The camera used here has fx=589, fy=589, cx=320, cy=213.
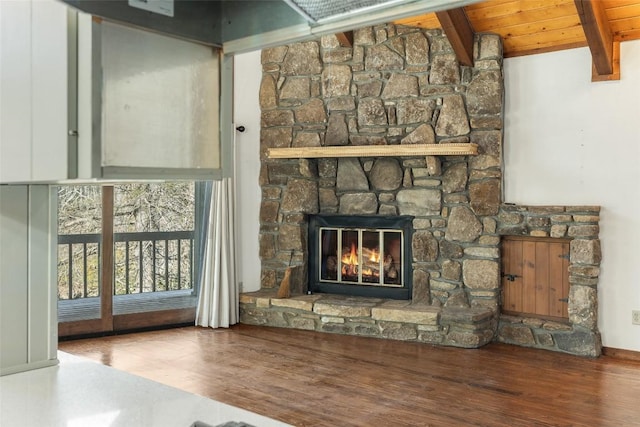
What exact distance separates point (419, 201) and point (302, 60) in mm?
1901

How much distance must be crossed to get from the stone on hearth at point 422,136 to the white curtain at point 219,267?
1.86 metres

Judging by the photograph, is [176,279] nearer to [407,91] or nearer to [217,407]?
[407,91]

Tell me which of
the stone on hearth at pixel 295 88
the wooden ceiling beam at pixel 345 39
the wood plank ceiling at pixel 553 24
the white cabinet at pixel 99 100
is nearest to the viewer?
the white cabinet at pixel 99 100

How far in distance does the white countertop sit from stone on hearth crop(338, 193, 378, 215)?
14.0 feet

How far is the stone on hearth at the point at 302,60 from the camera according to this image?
5.95 m

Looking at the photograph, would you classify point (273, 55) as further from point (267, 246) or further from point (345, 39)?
point (267, 246)

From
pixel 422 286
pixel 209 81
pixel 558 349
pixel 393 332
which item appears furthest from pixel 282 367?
pixel 209 81

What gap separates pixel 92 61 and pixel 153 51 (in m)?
0.14

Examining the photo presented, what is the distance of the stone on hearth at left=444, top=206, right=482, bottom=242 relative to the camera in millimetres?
5281

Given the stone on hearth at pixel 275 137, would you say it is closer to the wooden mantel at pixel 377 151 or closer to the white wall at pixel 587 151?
the wooden mantel at pixel 377 151

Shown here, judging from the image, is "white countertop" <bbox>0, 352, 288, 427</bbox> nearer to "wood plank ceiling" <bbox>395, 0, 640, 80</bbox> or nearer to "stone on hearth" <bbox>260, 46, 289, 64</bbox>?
"wood plank ceiling" <bbox>395, 0, 640, 80</bbox>

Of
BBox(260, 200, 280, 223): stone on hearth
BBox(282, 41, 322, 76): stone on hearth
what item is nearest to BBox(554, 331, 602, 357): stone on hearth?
BBox(260, 200, 280, 223): stone on hearth

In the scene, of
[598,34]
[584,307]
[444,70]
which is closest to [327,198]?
[444,70]

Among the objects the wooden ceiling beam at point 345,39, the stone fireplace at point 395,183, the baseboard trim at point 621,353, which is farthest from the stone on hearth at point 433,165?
the baseboard trim at point 621,353
